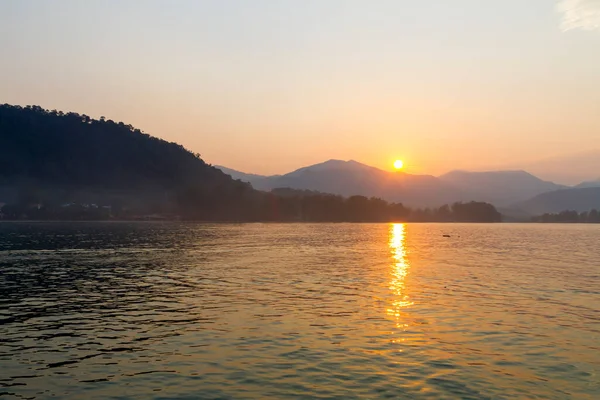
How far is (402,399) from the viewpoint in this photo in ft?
85.8

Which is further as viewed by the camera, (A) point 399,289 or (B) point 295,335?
(A) point 399,289

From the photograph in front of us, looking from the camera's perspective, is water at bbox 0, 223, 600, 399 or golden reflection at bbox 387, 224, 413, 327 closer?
water at bbox 0, 223, 600, 399

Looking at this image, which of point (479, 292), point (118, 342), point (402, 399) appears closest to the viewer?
point (402, 399)

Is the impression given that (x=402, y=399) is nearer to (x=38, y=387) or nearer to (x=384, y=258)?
(x=38, y=387)

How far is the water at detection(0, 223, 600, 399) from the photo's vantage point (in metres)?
28.3

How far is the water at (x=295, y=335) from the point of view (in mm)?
28328

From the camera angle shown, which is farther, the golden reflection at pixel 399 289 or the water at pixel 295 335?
the golden reflection at pixel 399 289

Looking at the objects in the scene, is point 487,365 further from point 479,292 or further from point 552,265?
point 552,265

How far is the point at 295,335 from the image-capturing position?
1544 inches

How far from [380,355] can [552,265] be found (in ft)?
248

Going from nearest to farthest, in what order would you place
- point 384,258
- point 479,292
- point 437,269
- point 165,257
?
point 479,292 < point 437,269 < point 165,257 < point 384,258

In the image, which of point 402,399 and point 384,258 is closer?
point 402,399

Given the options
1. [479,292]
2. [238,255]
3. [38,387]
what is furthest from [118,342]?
[238,255]

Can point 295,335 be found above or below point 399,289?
below
